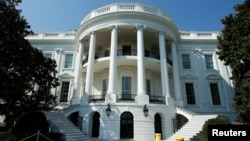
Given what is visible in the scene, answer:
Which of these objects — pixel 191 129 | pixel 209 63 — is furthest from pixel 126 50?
pixel 191 129

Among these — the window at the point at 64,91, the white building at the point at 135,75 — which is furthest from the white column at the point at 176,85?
the window at the point at 64,91

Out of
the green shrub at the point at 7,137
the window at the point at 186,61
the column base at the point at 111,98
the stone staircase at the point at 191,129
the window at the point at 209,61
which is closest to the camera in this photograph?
the green shrub at the point at 7,137

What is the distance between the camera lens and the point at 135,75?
820 inches

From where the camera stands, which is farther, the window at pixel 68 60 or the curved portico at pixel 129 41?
the window at pixel 68 60

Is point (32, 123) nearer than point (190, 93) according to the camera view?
Yes

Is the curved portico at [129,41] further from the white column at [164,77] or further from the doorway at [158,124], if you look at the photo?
the doorway at [158,124]

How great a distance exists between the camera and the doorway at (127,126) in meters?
16.0

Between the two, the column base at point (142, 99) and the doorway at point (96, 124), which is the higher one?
the column base at point (142, 99)

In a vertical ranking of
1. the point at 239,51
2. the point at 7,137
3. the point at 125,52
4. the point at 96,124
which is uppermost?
the point at 125,52

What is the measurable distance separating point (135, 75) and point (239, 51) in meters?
10.5

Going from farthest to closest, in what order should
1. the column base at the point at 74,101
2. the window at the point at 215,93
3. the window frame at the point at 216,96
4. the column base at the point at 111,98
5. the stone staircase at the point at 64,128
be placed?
the window at the point at 215,93
the window frame at the point at 216,96
the column base at the point at 74,101
the column base at the point at 111,98
the stone staircase at the point at 64,128

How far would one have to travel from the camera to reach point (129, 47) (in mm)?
22203

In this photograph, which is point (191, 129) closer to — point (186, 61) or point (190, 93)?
point (190, 93)

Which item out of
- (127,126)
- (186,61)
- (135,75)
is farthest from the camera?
(186,61)
